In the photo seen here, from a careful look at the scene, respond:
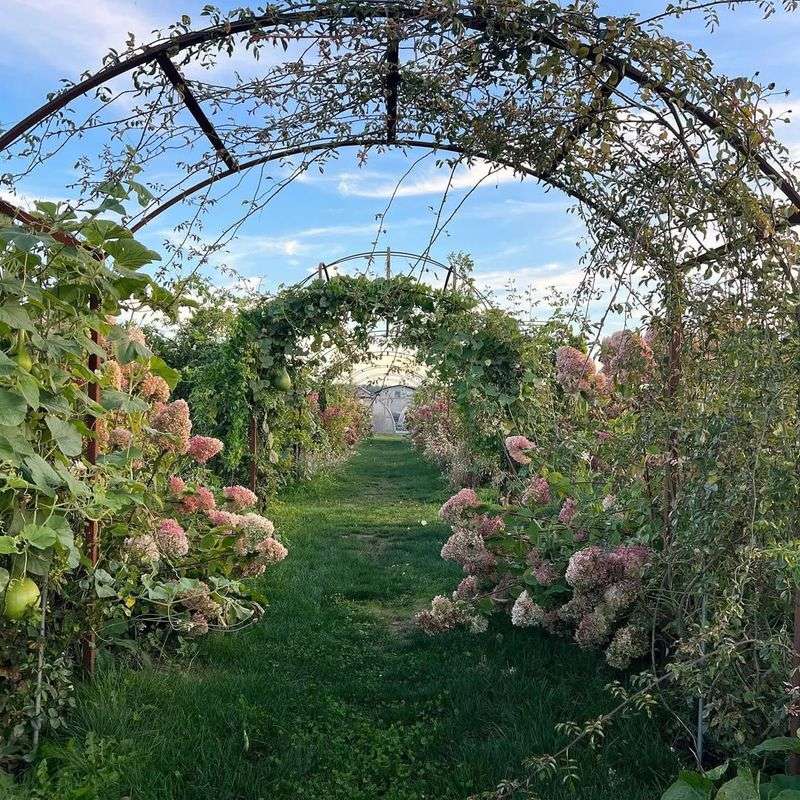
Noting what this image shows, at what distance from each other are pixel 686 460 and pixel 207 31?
2.04 metres

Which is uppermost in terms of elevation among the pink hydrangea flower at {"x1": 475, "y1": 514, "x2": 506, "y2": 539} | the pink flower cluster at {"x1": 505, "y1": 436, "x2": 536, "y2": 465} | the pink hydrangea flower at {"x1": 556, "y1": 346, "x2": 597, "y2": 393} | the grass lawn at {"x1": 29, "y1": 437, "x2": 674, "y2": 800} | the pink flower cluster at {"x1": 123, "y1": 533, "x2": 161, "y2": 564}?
the pink hydrangea flower at {"x1": 556, "y1": 346, "x2": 597, "y2": 393}

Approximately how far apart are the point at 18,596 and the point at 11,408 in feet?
1.84

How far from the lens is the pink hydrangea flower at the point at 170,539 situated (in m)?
3.16

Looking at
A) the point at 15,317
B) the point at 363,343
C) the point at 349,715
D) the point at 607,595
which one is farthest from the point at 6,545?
the point at 363,343

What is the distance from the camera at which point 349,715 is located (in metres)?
3.07

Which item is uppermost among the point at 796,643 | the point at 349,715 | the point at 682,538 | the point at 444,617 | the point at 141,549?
the point at 682,538

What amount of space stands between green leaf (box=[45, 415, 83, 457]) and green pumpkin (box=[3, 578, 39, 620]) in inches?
15.6

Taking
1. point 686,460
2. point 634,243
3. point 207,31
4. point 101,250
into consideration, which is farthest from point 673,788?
point 207,31

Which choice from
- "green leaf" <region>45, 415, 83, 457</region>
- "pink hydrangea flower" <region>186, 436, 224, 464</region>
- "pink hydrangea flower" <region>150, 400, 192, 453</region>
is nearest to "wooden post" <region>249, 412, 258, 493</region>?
"pink hydrangea flower" <region>186, 436, 224, 464</region>

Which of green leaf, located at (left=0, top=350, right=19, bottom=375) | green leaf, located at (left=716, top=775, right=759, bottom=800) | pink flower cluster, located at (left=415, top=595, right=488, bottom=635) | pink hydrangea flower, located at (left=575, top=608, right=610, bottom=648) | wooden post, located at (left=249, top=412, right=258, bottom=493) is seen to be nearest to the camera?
green leaf, located at (left=716, top=775, right=759, bottom=800)

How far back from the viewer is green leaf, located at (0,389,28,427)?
6.56 ft

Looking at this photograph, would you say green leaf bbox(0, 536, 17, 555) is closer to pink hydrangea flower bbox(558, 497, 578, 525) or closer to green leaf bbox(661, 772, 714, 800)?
green leaf bbox(661, 772, 714, 800)

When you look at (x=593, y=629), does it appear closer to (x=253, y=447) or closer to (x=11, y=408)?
(x=11, y=408)

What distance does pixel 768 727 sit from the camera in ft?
7.10
